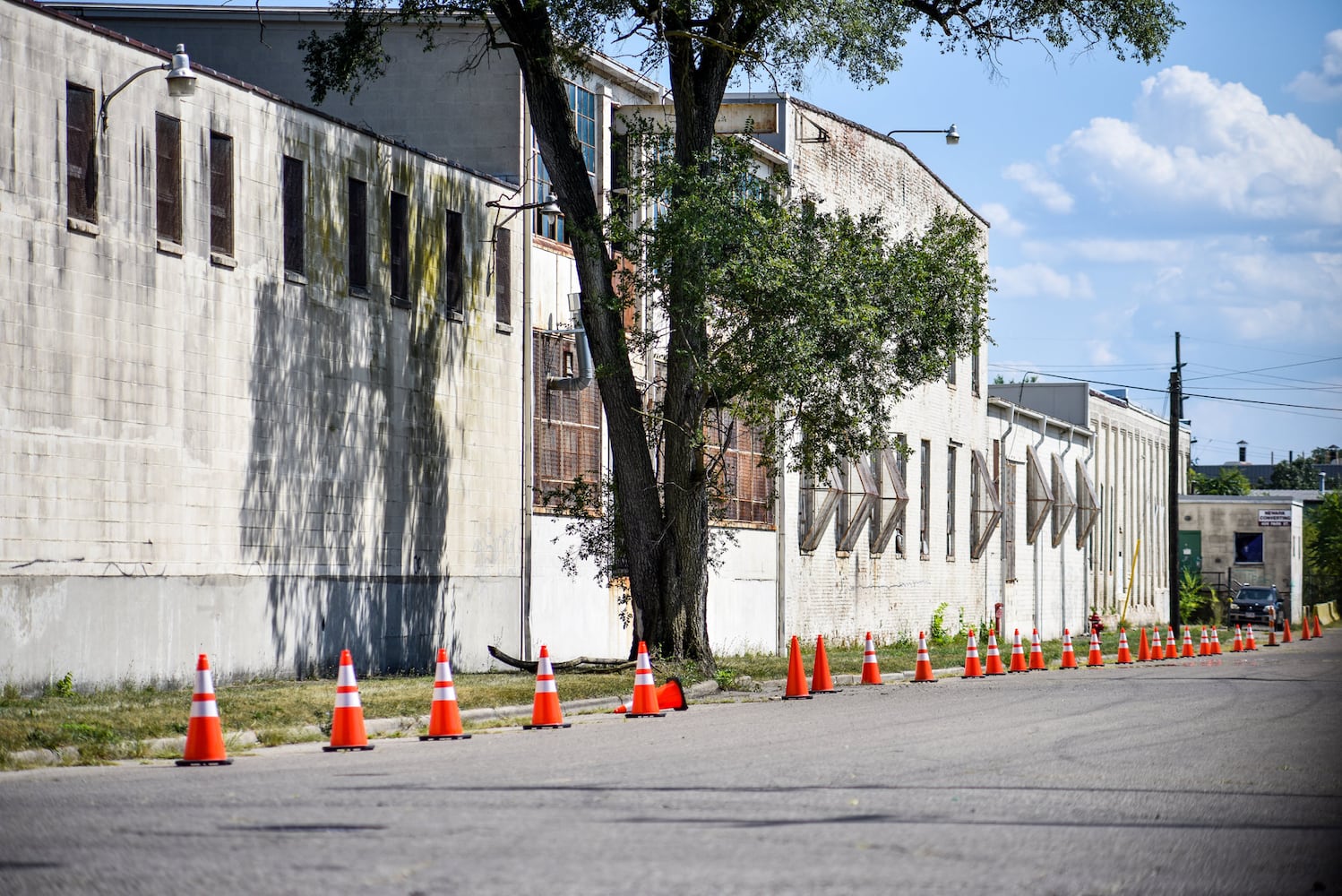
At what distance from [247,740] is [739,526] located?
740 inches

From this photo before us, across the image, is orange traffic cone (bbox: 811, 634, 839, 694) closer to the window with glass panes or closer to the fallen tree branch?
the fallen tree branch

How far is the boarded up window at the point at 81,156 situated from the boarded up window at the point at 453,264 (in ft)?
23.6

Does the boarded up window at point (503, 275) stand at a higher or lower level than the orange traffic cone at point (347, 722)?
higher

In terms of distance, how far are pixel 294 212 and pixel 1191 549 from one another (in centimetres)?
6724

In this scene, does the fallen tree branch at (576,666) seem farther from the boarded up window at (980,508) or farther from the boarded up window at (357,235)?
the boarded up window at (980,508)

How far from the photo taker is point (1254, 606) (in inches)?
2554

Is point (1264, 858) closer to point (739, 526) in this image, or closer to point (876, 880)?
point (876, 880)

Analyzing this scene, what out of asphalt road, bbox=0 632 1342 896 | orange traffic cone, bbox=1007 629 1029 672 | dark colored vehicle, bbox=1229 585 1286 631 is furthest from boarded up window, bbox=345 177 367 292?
dark colored vehicle, bbox=1229 585 1286 631

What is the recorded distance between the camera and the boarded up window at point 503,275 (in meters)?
25.4

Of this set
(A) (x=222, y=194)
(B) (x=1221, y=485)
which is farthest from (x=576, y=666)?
(B) (x=1221, y=485)

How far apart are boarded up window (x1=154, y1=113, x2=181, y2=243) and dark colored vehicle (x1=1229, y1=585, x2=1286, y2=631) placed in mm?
53684

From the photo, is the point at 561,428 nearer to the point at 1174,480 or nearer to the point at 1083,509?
the point at 1174,480

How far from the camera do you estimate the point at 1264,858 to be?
7.55m

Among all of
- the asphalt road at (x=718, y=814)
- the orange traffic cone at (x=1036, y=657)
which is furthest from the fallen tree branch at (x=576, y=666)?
the orange traffic cone at (x=1036, y=657)
